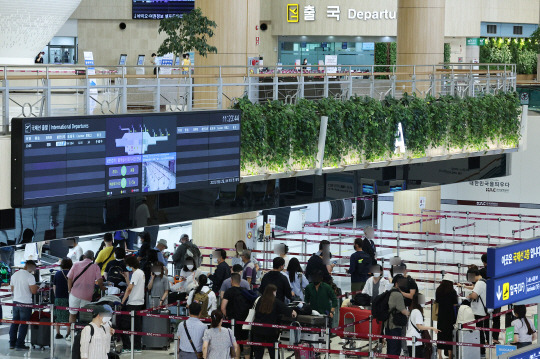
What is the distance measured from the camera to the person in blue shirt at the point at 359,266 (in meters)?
16.4

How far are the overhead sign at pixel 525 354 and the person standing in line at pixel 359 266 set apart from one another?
8204 millimetres

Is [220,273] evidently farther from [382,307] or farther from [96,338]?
[96,338]

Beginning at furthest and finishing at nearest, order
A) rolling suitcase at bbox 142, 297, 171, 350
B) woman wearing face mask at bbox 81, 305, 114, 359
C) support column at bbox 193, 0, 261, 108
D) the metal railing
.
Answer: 1. support column at bbox 193, 0, 261, 108
2. rolling suitcase at bbox 142, 297, 171, 350
3. the metal railing
4. woman wearing face mask at bbox 81, 305, 114, 359

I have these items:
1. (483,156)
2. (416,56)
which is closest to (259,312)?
(483,156)

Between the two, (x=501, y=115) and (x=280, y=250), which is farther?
(x=501, y=115)

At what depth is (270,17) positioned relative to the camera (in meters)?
43.9

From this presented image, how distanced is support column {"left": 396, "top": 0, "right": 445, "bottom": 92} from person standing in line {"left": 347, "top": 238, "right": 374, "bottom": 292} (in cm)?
1115

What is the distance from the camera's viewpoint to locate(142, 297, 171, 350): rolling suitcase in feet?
47.1

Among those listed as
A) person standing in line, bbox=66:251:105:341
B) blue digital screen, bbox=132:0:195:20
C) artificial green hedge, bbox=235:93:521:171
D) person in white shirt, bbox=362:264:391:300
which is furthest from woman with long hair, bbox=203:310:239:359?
blue digital screen, bbox=132:0:195:20

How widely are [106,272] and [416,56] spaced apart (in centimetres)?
1385

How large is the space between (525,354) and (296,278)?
295 inches

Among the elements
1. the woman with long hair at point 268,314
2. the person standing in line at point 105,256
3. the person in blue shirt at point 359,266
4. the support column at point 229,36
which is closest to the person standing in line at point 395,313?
the woman with long hair at point 268,314

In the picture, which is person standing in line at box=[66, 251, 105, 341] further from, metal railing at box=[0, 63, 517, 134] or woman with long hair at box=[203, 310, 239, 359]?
woman with long hair at box=[203, 310, 239, 359]

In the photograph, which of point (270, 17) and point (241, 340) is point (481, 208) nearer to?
point (241, 340)
